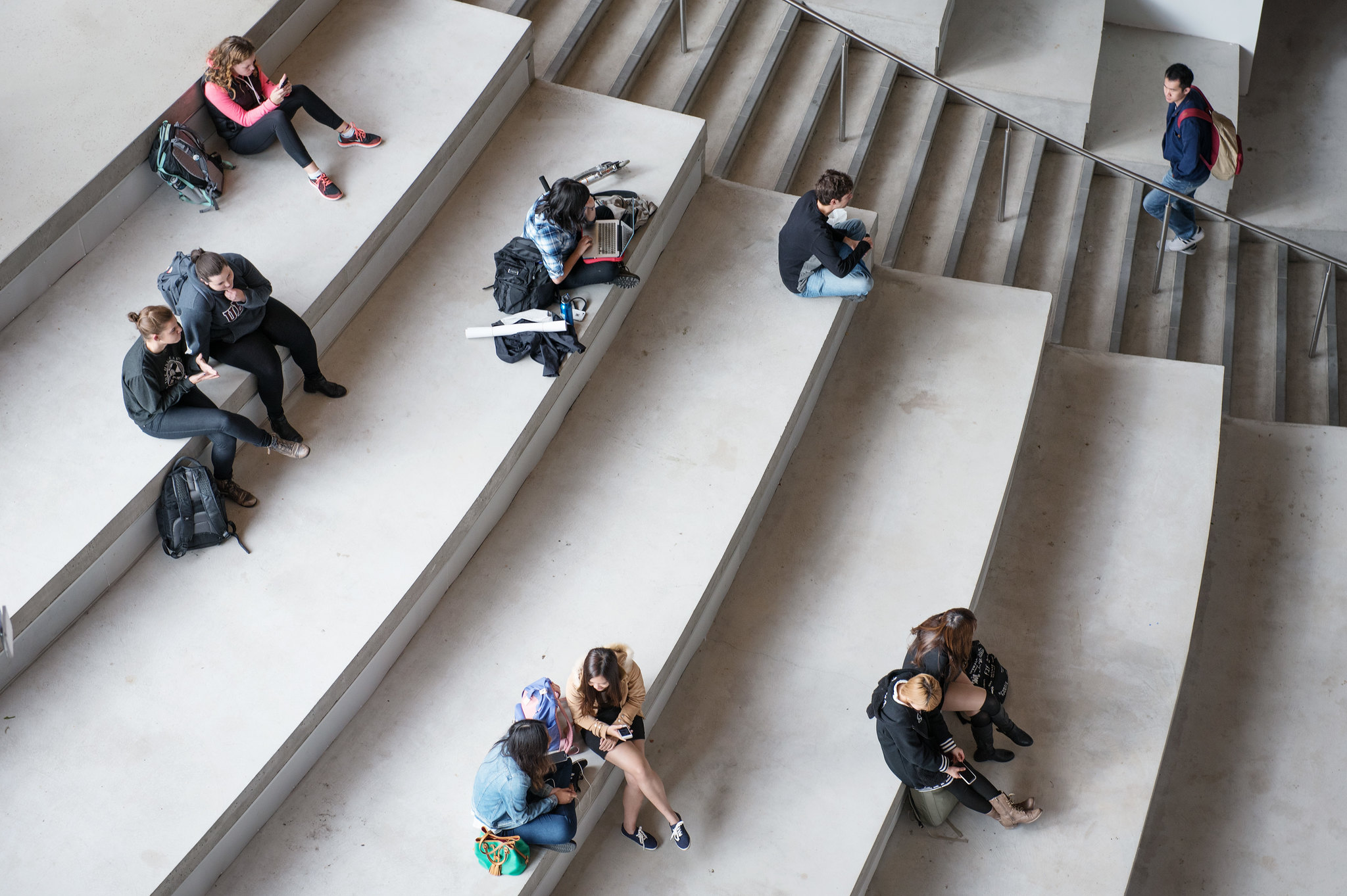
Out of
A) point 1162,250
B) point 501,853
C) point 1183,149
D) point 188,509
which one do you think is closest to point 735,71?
point 1183,149

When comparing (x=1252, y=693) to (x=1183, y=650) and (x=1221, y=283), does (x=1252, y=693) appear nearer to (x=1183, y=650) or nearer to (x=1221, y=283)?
(x=1183, y=650)

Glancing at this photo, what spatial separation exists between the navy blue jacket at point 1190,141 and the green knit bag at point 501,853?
648cm

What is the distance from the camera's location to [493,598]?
18.9 feet

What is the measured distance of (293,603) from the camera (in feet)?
17.7

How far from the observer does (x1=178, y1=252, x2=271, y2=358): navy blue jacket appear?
17.1 ft

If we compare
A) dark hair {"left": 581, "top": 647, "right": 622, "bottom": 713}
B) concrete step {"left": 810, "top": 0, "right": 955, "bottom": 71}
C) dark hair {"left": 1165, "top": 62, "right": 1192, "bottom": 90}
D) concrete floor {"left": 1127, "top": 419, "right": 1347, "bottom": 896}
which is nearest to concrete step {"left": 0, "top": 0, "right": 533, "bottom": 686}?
dark hair {"left": 581, "top": 647, "right": 622, "bottom": 713}

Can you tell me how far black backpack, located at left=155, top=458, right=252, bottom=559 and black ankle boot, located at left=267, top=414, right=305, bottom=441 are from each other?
0.45 metres

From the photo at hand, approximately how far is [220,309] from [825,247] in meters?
3.32

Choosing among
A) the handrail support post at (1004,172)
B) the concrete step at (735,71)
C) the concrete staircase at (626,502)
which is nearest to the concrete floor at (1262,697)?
the concrete staircase at (626,502)

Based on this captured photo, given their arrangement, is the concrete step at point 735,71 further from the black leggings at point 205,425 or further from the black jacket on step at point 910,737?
the black jacket on step at point 910,737

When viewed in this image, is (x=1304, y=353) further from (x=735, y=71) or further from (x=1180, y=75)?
(x=735, y=71)

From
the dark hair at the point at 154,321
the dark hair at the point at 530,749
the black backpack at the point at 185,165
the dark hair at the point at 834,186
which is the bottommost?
the dark hair at the point at 530,749

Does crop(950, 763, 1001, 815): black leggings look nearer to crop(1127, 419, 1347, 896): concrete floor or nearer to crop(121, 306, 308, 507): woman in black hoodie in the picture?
crop(1127, 419, 1347, 896): concrete floor

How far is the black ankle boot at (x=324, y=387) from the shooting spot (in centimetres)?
595
